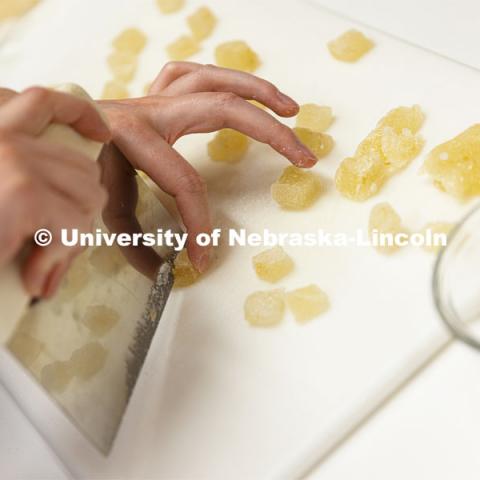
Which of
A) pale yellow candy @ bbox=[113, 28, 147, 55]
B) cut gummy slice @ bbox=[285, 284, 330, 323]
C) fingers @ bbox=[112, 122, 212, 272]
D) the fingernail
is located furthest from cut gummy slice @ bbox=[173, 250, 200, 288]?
pale yellow candy @ bbox=[113, 28, 147, 55]

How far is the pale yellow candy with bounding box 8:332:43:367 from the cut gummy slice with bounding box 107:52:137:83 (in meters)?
0.57

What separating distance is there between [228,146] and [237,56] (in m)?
0.18

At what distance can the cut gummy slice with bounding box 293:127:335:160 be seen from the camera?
1.02 m

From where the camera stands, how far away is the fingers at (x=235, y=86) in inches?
40.8

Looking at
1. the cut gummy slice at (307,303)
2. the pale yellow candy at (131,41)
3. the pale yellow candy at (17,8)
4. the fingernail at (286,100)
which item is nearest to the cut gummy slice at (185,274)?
the cut gummy slice at (307,303)

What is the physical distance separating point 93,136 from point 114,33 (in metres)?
0.58

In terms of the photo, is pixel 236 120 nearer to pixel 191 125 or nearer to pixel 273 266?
pixel 191 125

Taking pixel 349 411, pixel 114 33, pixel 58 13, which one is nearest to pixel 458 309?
pixel 349 411

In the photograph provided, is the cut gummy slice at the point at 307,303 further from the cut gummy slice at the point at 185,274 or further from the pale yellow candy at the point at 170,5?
the pale yellow candy at the point at 170,5

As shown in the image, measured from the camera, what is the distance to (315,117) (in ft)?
3.45

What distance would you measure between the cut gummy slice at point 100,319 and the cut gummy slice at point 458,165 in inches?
14.5

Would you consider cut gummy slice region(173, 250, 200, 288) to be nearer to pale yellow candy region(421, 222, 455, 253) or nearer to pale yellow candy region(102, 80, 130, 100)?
pale yellow candy region(421, 222, 455, 253)

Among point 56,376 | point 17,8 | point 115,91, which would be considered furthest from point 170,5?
point 56,376

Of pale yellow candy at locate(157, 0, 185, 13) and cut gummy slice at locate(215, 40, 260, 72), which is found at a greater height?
cut gummy slice at locate(215, 40, 260, 72)
